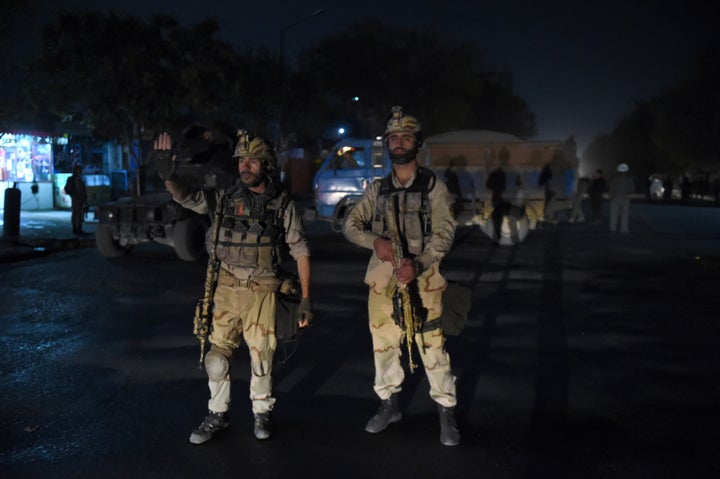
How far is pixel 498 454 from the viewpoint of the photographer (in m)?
3.89

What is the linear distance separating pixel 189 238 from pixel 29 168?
1437 centimetres

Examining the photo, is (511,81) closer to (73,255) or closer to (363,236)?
(73,255)

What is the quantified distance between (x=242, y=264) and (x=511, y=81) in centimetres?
6485

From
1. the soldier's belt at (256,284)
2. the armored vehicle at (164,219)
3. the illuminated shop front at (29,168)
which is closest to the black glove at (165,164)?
the soldier's belt at (256,284)

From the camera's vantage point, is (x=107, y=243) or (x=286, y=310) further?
(x=107, y=243)

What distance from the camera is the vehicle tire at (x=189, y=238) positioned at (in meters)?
11.7

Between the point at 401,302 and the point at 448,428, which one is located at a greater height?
the point at 401,302

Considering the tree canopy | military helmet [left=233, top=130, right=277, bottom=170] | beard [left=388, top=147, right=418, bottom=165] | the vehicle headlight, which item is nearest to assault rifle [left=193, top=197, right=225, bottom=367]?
military helmet [left=233, top=130, right=277, bottom=170]

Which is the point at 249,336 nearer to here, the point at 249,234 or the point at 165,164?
the point at 249,234

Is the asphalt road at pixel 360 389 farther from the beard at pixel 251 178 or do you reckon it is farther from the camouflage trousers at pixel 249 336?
the beard at pixel 251 178

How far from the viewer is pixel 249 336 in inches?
161

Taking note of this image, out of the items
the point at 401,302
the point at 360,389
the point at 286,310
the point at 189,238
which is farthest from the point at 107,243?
the point at 401,302

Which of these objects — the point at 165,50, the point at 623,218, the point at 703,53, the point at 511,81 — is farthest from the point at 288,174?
the point at 511,81

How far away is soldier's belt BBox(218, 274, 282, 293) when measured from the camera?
407 centimetres
